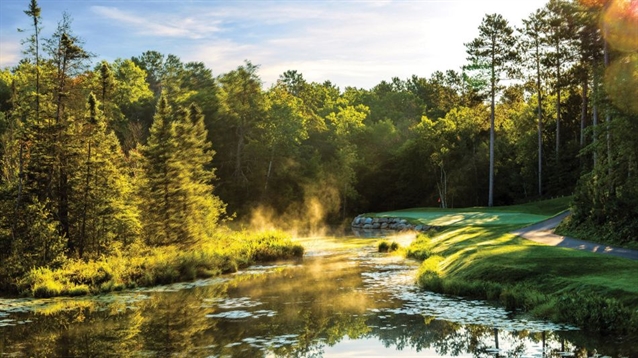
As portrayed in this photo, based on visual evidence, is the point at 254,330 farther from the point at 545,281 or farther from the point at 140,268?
the point at 140,268

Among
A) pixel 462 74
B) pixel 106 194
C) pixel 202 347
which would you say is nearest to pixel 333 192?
pixel 462 74

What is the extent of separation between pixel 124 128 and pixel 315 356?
235 feet

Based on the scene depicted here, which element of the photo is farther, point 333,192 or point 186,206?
point 333,192

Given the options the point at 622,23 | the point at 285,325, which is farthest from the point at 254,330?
the point at 622,23

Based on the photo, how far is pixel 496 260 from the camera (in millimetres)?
23984

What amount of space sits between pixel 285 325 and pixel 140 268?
510 inches

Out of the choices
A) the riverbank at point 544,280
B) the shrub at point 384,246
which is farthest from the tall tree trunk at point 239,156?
the riverbank at point 544,280

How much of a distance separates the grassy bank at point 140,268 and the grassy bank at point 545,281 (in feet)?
37.7

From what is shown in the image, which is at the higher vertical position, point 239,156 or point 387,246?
point 239,156

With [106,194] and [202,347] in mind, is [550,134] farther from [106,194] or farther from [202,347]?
[202,347]

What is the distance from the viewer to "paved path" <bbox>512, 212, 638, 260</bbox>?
24.3 meters

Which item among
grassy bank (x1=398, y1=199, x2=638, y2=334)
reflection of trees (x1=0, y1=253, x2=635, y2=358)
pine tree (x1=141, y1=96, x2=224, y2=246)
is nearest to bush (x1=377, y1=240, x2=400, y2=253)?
grassy bank (x1=398, y1=199, x2=638, y2=334)

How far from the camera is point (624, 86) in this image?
28.4 m

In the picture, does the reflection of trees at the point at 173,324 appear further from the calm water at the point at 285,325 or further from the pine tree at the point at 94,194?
the pine tree at the point at 94,194
